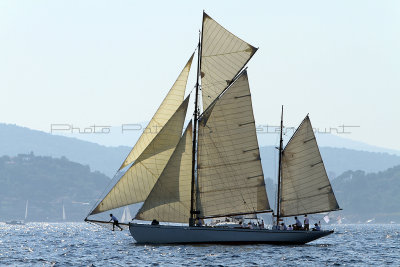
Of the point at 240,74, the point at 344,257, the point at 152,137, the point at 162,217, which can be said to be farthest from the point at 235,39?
the point at 344,257

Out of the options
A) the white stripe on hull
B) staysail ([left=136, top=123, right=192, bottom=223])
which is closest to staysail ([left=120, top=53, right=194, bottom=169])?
staysail ([left=136, top=123, right=192, bottom=223])

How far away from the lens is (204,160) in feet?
220

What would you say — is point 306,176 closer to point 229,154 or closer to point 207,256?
point 229,154

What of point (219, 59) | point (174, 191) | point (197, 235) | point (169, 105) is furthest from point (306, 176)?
point (169, 105)

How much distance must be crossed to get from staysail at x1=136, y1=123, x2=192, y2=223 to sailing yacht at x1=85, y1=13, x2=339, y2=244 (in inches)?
3.0

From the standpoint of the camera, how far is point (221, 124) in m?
66.5

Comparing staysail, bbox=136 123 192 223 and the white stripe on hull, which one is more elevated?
staysail, bbox=136 123 192 223

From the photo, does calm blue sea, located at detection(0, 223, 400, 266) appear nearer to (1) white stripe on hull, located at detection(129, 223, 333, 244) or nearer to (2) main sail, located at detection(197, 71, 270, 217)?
(1) white stripe on hull, located at detection(129, 223, 333, 244)

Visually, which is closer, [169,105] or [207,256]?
[207,256]

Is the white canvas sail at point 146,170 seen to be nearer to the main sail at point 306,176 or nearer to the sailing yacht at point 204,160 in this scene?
the sailing yacht at point 204,160

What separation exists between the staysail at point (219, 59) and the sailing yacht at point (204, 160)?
8cm

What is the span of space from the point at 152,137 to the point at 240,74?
8.55 m

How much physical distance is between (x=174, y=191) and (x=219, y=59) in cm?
1074

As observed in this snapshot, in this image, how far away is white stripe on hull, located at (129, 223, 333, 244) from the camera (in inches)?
2662
